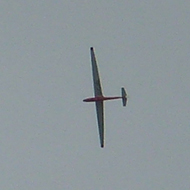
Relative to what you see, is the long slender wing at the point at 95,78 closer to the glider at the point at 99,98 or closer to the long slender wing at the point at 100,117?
the glider at the point at 99,98

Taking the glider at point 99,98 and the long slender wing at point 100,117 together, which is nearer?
the glider at point 99,98

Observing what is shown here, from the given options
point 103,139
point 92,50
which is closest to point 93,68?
point 92,50

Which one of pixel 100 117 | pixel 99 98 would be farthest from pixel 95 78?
pixel 100 117

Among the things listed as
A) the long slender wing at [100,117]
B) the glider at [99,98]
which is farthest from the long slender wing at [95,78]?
the long slender wing at [100,117]

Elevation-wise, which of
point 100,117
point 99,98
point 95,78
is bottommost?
point 100,117

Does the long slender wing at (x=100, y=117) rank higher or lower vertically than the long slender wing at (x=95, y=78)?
lower

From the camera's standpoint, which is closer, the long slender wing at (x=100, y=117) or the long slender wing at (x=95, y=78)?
the long slender wing at (x=95, y=78)

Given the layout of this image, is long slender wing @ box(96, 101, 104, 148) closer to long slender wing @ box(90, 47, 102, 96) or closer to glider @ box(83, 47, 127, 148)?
glider @ box(83, 47, 127, 148)

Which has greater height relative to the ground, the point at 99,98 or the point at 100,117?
the point at 99,98

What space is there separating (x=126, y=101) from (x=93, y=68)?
10.5 metres

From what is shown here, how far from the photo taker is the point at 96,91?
18438 centimetres

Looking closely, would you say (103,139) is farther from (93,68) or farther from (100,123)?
(93,68)

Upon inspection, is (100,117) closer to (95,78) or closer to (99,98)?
(99,98)

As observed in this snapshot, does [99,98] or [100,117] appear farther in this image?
[100,117]
